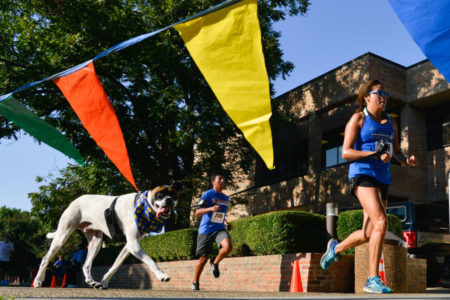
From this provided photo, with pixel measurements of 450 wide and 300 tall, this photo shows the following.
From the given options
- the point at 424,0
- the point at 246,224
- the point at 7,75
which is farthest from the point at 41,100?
the point at 424,0

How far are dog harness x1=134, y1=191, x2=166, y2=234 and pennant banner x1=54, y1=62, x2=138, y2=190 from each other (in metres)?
0.49

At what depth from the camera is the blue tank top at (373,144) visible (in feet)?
17.2

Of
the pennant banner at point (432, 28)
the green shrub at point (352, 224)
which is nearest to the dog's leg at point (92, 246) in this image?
the green shrub at point (352, 224)

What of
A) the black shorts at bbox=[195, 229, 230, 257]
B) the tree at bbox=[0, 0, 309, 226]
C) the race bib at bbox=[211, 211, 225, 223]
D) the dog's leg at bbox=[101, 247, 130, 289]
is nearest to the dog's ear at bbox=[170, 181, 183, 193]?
the dog's leg at bbox=[101, 247, 130, 289]

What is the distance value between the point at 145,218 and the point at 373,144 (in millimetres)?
3506

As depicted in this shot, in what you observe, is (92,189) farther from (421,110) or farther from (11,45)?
(421,110)

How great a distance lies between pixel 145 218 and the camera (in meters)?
7.30

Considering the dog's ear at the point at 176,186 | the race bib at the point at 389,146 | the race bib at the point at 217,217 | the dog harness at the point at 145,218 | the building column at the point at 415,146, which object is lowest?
the dog harness at the point at 145,218

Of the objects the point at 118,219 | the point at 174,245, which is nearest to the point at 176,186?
the point at 118,219

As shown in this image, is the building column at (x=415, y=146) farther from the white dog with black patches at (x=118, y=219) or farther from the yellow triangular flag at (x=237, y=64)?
the yellow triangular flag at (x=237, y=64)

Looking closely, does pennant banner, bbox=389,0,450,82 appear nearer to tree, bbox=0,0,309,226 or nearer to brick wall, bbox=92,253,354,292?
brick wall, bbox=92,253,354,292

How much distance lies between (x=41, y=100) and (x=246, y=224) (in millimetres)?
11037

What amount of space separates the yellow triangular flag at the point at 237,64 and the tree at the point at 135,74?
12136mm

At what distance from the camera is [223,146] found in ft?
66.0
